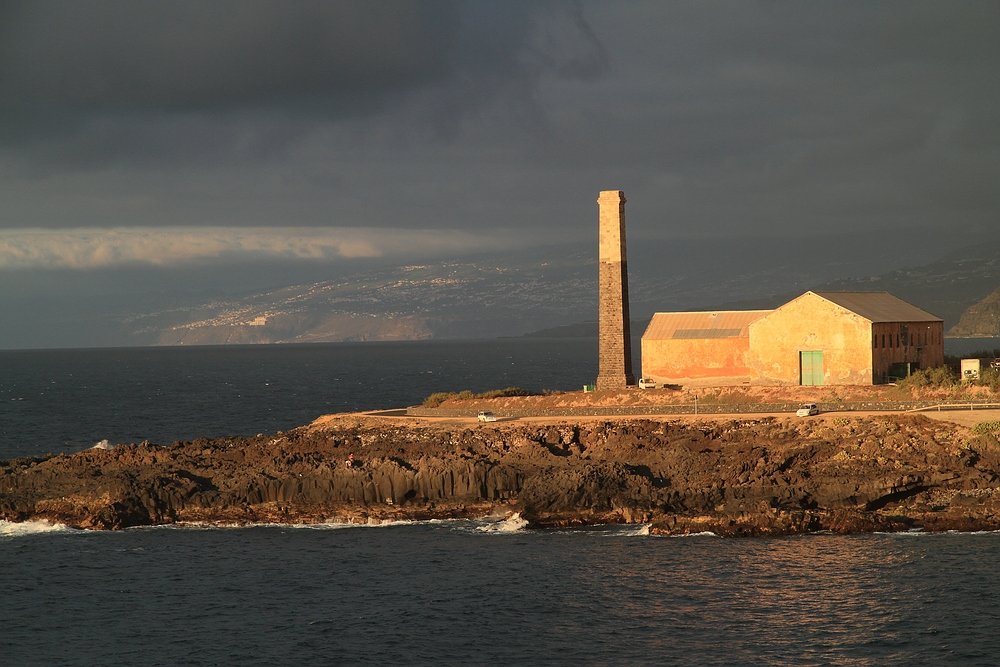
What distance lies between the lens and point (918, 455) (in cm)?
3944

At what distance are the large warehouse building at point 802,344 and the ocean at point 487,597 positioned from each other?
19.6m

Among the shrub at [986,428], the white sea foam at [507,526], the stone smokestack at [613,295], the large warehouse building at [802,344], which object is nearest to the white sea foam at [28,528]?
the white sea foam at [507,526]

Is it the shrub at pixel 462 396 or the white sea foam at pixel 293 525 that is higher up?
the shrub at pixel 462 396

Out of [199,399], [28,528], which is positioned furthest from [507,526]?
[199,399]

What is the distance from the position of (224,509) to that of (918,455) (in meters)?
24.9

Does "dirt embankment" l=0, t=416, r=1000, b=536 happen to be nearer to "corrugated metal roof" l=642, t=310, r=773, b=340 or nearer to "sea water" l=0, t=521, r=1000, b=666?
"sea water" l=0, t=521, r=1000, b=666

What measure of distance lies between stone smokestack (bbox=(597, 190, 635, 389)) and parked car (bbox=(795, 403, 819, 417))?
11.6 m

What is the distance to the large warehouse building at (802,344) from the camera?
53156mm

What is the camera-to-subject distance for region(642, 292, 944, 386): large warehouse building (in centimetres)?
5316

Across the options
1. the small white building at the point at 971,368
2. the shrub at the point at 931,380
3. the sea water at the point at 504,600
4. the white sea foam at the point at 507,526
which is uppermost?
the small white building at the point at 971,368

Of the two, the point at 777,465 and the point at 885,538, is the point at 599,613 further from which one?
the point at 777,465

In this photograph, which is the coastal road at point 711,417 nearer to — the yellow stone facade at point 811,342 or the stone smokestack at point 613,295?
the yellow stone facade at point 811,342

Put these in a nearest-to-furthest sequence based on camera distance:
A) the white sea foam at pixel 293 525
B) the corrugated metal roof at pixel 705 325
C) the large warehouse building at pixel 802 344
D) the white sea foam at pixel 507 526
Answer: the white sea foam at pixel 507 526 → the white sea foam at pixel 293 525 → the large warehouse building at pixel 802 344 → the corrugated metal roof at pixel 705 325

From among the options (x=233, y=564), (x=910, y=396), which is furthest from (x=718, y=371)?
(x=233, y=564)
